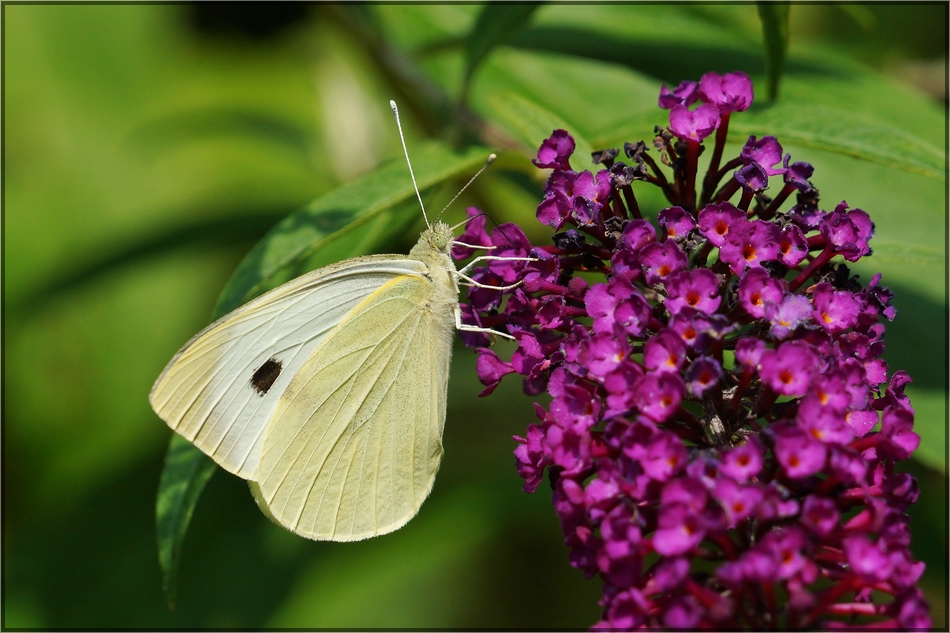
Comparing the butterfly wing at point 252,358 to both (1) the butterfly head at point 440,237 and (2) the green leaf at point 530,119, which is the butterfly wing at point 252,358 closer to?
(1) the butterfly head at point 440,237

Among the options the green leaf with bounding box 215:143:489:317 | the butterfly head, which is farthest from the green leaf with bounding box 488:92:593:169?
the butterfly head

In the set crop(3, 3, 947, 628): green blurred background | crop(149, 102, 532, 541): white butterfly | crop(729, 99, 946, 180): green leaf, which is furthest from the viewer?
crop(3, 3, 947, 628): green blurred background

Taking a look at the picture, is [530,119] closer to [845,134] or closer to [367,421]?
[845,134]

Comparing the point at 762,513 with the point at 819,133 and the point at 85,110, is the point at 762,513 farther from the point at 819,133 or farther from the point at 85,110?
the point at 85,110

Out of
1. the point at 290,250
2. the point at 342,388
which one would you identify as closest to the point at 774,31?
the point at 290,250

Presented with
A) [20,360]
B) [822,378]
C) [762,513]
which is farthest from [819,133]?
[20,360]

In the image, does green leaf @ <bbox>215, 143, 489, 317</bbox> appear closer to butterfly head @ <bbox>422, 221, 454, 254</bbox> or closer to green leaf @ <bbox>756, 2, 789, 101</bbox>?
butterfly head @ <bbox>422, 221, 454, 254</bbox>

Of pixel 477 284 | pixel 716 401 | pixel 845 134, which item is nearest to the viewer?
pixel 716 401
